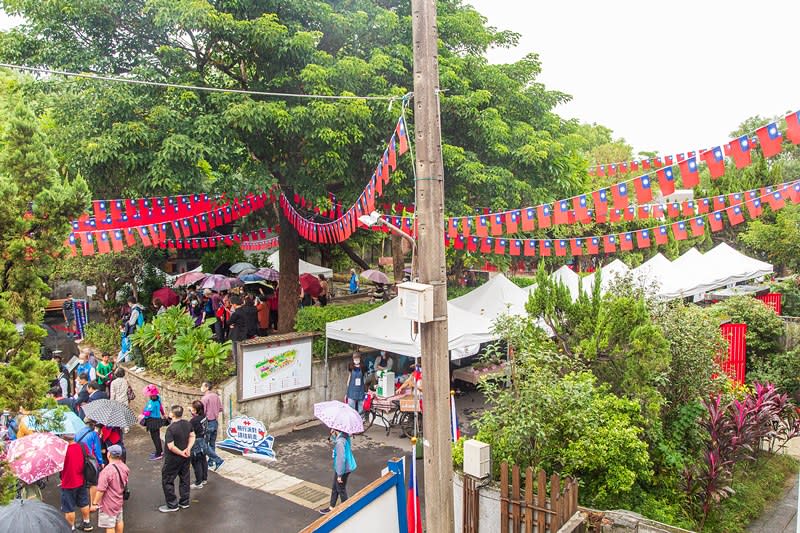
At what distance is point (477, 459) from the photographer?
7.54 m

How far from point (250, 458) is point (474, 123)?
28.9ft

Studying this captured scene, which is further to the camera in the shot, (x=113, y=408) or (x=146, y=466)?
(x=146, y=466)

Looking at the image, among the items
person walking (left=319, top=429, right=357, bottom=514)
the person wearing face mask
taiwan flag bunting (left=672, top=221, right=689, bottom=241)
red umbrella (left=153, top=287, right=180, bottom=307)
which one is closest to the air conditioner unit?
person walking (left=319, top=429, right=357, bottom=514)

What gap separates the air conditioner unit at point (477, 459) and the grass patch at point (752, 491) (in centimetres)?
329

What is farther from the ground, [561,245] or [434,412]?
[561,245]

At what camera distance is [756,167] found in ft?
95.8

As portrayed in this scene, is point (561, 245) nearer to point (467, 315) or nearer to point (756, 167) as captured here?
point (467, 315)

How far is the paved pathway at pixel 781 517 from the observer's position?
8.95m

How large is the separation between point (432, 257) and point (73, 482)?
20.0 feet

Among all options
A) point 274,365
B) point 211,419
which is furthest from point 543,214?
point 211,419

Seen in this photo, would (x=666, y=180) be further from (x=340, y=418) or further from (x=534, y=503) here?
(x=340, y=418)

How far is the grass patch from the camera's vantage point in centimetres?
870

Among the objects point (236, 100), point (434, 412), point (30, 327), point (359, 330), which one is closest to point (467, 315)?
point (359, 330)

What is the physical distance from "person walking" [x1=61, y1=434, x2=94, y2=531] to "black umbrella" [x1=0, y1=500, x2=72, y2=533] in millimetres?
2801
